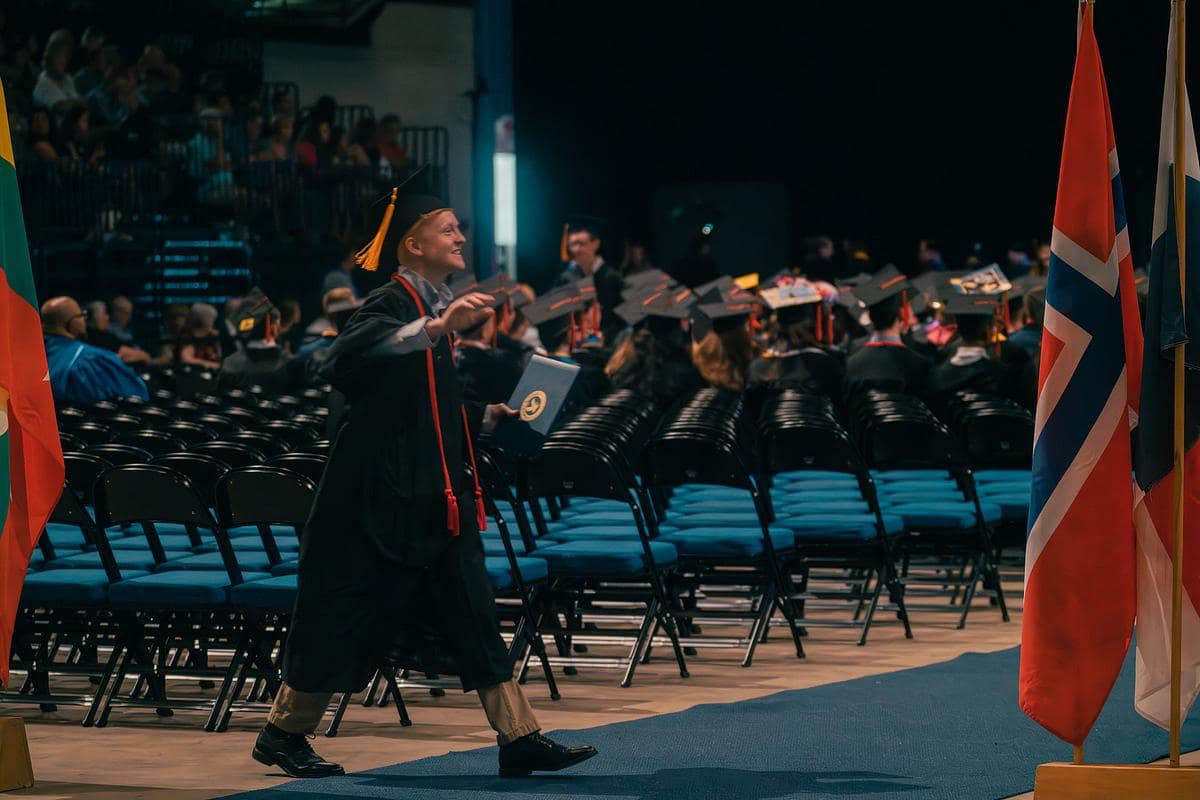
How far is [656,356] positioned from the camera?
1071cm

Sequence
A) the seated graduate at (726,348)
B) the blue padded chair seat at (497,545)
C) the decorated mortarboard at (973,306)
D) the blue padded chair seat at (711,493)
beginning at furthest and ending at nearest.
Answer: the decorated mortarboard at (973,306) < the seated graduate at (726,348) < the blue padded chair seat at (711,493) < the blue padded chair seat at (497,545)

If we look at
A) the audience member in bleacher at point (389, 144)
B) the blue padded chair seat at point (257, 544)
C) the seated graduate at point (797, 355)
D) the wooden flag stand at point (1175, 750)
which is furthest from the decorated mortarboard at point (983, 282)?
the audience member in bleacher at point (389, 144)

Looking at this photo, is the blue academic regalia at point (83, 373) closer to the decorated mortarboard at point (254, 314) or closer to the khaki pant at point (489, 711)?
the decorated mortarboard at point (254, 314)

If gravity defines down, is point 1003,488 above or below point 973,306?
Answer: below

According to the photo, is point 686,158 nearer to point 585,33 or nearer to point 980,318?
point 585,33

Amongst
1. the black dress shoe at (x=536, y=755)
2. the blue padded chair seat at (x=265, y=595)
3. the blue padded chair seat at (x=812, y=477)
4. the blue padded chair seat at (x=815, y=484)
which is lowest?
the black dress shoe at (x=536, y=755)

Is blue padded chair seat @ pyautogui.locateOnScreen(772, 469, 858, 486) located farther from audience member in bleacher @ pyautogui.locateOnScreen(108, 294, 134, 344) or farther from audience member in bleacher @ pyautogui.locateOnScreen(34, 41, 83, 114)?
audience member in bleacher @ pyautogui.locateOnScreen(34, 41, 83, 114)

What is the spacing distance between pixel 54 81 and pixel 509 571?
1305cm

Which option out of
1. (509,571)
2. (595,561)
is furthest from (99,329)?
(509,571)

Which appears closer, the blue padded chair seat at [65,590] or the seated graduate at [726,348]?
the blue padded chair seat at [65,590]

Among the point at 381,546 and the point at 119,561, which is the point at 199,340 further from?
the point at 381,546

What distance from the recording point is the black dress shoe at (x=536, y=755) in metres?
5.14

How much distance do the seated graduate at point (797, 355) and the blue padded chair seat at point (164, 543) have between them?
4.25 meters

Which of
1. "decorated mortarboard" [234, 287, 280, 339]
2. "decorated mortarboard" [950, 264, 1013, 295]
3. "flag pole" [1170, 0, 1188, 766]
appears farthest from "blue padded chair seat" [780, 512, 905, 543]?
"decorated mortarboard" [234, 287, 280, 339]
